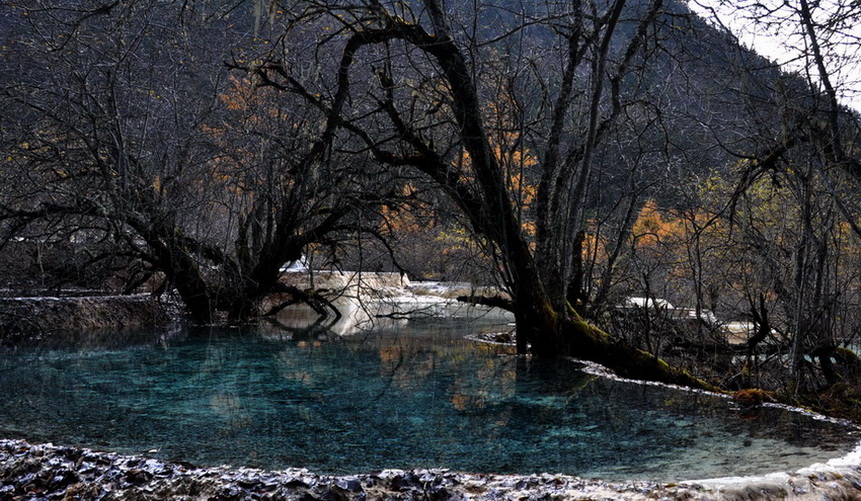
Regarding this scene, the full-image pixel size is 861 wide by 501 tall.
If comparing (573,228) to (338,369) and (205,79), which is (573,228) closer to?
(338,369)

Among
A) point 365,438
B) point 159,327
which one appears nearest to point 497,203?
point 365,438

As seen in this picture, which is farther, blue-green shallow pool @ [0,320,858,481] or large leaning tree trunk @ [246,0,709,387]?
large leaning tree trunk @ [246,0,709,387]

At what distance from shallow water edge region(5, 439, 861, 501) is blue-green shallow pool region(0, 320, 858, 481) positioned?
36 centimetres

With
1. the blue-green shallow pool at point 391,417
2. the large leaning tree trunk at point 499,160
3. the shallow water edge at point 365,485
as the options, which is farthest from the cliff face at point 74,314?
the shallow water edge at point 365,485

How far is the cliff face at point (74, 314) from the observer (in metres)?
9.76

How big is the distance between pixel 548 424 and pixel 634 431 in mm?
621

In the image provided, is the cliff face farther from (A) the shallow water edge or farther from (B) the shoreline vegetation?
(A) the shallow water edge

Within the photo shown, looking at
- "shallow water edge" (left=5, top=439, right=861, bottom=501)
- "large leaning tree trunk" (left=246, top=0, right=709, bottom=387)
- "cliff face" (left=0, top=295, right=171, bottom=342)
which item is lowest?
"shallow water edge" (left=5, top=439, right=861, bottom=501)

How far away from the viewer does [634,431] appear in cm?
488

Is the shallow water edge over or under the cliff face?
under

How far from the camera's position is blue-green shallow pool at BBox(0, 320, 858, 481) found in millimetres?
4082

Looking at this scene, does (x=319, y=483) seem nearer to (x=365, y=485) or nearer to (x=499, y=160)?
(x=365, y=485)

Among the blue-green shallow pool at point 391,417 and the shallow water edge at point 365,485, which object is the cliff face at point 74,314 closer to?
the blue-green shallow pool at point 391,417

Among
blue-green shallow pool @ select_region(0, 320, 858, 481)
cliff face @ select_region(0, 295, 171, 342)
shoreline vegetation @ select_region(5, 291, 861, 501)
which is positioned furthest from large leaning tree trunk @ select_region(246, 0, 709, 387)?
cliff face @ select_region(0, 295, 171, 342)
